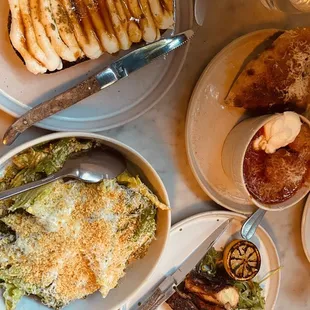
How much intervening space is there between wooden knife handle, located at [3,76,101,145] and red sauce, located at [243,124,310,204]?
1.73 ft

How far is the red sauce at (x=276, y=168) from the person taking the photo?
5.74 ft

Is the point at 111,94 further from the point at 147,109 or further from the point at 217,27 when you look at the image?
the point at 217,27

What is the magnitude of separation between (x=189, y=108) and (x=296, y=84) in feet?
1.13

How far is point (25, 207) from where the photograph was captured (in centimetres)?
Answer: 151

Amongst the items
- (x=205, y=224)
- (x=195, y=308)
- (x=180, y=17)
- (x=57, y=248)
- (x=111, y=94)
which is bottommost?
(x=195, y=308)

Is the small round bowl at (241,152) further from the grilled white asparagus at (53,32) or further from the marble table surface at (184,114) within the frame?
the grilled white asparagus at (53,32)

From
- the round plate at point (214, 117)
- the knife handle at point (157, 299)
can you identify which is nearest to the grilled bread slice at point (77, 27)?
the round plate at point (214, 117)

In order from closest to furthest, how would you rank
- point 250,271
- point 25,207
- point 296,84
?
1. point 25,207
2. point 296,84
3. point 250,271

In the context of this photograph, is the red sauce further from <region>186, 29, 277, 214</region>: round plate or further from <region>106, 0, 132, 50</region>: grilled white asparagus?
<region>106, 0, 132, 50</region>: grilled white asparagus

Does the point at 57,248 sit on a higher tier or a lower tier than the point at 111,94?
lower

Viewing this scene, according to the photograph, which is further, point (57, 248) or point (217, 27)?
point (217, 27)

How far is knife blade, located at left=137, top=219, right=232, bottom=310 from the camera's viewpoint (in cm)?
181

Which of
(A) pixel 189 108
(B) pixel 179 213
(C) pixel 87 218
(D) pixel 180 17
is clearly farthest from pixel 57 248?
(D) pixel 180 17

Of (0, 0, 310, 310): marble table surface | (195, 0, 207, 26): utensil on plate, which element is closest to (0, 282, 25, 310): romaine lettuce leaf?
(0, 0, 310, 310): marble table surface
